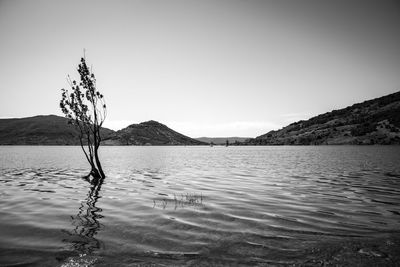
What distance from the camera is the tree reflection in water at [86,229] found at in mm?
9117

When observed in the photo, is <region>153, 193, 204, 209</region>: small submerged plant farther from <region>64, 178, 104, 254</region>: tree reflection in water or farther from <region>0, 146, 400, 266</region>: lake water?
<region>64, 178, 104, 254</region>: tree reflection in water

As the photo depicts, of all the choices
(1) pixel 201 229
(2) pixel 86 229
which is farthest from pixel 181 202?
(2) pixel 86 229

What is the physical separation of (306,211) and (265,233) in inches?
209

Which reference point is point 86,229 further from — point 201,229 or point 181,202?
point 181,202

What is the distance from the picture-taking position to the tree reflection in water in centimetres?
912

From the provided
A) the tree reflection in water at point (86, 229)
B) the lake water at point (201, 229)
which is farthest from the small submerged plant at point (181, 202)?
the tree reflection in water at point (86, 229)

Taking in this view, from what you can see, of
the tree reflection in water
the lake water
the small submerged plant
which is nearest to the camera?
the lake water

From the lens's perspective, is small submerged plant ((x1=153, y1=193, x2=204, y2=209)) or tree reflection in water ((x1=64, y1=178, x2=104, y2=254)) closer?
tree reflection in water ((x1=64, y1=178, x2=104, y2=254))

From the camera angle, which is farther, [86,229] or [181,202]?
[181,202]

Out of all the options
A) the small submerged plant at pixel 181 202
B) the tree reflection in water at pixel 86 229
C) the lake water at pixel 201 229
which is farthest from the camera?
the small submerged plant at pixel 181 202

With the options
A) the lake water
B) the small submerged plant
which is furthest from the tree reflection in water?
the small submerged plant

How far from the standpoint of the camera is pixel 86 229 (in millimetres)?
11367

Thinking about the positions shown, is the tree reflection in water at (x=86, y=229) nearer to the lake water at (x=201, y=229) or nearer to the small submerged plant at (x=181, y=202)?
the lake water at (x=201, y=229)

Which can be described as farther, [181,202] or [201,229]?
[181,202]
